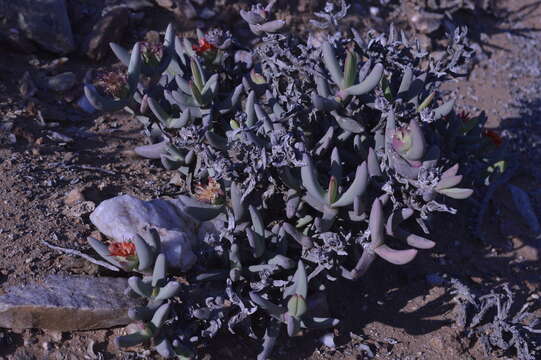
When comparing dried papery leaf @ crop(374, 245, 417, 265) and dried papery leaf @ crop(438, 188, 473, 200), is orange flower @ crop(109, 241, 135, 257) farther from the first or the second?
dried papery leaf @ crop(438, 188, 473, 200)

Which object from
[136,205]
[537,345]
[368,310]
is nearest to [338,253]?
[368,310]

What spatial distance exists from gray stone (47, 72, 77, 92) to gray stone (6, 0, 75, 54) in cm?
30

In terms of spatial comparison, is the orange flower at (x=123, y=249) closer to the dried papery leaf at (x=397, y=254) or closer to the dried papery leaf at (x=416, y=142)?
the dried papery leaf at (x=397, y=254)

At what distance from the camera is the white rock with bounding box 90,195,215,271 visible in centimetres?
279

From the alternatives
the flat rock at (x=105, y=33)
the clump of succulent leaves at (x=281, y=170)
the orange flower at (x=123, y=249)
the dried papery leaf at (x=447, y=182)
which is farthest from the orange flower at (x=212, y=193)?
the flat rock at (x=105, y=33)

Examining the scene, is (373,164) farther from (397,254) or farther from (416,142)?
(397,254)

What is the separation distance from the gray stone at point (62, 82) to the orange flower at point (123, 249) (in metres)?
1.77

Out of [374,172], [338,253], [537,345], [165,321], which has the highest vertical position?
[374,172]

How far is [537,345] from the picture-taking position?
10.4ft

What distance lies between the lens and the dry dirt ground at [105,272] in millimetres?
2811

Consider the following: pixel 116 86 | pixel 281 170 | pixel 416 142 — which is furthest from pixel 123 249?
pixel 416 142

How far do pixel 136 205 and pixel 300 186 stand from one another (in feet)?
2.65

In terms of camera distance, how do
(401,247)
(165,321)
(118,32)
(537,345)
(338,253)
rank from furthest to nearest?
(118,32)
(401,247)
(537,345)
(338,253)
(165,321)

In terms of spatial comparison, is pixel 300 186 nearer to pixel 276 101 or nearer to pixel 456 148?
pixel 276 101
